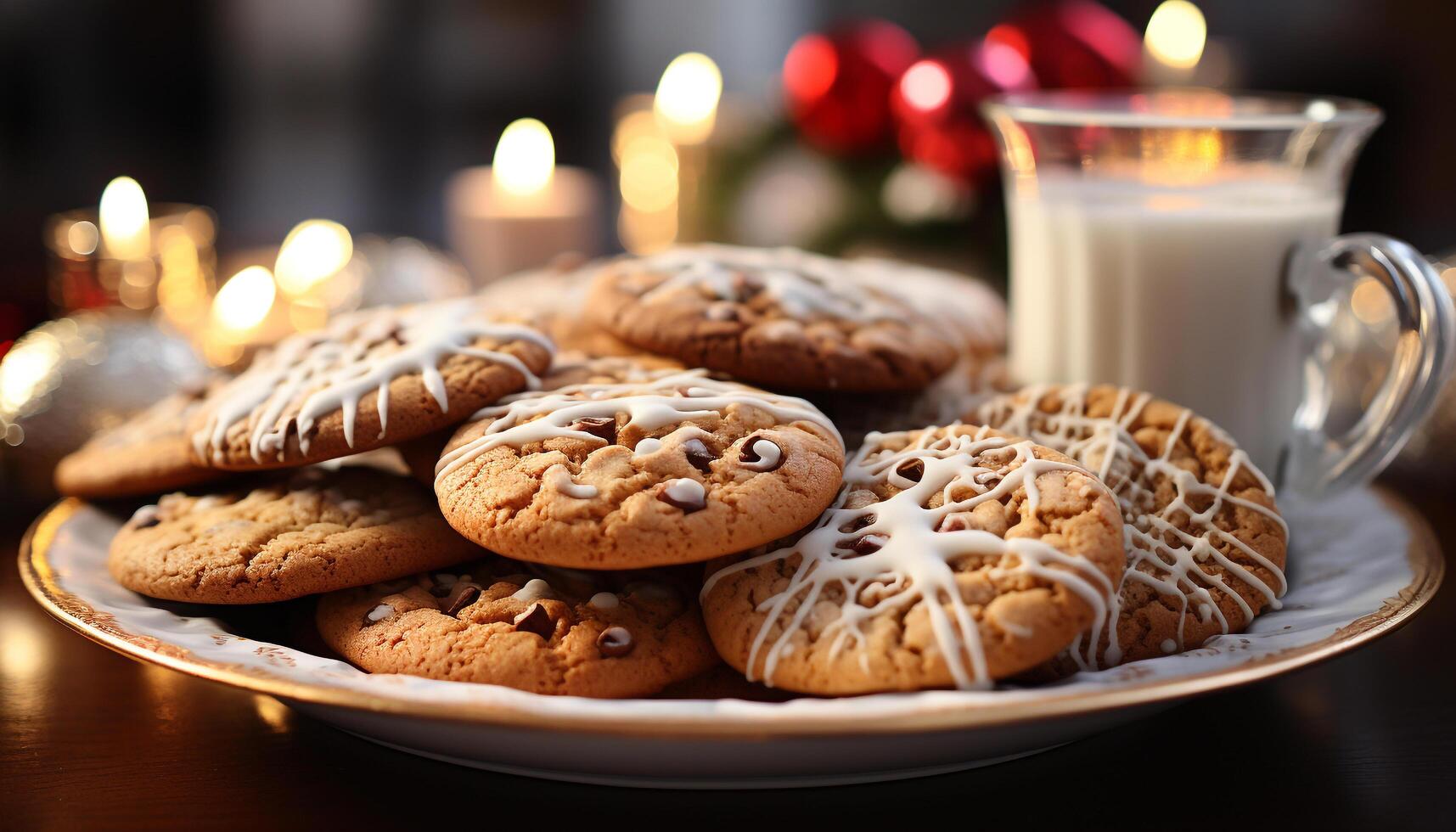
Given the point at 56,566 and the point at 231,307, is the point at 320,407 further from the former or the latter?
the point at 231,307

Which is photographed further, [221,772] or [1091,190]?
[1091,190]

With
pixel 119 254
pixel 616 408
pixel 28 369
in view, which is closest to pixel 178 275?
pixel 119 254

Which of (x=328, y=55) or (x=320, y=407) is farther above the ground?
(x=328, y=55)

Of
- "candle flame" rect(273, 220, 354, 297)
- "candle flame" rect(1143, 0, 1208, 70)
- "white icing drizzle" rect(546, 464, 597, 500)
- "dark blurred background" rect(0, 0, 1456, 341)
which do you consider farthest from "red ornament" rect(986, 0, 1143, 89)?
"dark blurred background" rect(0, 0, 1456, 341)

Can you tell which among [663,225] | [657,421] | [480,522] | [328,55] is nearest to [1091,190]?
[657,421]

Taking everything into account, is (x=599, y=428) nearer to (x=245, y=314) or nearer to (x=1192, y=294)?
(x=1192, y=294)

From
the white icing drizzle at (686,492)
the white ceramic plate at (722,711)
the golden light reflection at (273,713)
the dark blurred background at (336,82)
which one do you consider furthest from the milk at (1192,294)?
the dark blurred background at (336,82)
